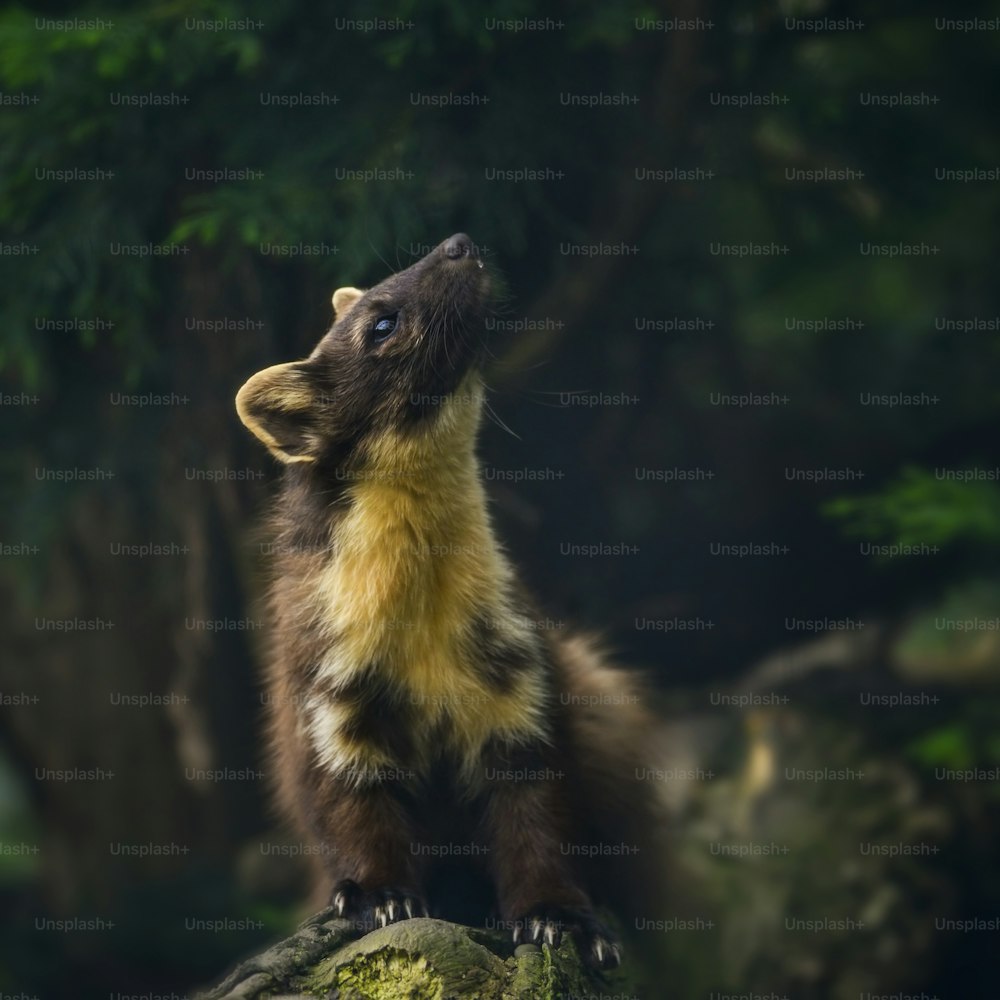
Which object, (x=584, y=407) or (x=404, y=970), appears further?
(x=584, y=407)

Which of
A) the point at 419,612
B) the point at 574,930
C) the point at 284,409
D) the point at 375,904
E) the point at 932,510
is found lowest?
the point at 574,930

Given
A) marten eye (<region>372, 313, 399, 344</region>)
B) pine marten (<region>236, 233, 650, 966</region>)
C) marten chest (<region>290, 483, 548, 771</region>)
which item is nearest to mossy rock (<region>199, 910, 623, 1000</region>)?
pine marten (<region>236, 233, 650, 966</region>)

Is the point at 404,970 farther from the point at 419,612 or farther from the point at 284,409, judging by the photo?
the point at 284,409

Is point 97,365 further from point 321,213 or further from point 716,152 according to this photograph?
point 716,152

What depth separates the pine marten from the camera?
5.07m

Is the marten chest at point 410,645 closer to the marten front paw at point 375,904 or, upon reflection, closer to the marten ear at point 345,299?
the marten front paw at point 375,904

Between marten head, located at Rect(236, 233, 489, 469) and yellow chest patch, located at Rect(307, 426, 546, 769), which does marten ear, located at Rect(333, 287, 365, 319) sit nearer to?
marten head, located at Rect(236, 233, 489, 469)

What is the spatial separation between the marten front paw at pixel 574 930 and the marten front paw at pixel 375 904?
15.6 inches

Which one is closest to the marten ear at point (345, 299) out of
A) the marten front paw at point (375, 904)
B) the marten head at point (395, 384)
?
the marten head at point (395, 384)

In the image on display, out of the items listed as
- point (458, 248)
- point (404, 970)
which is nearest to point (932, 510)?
point (458, 248)

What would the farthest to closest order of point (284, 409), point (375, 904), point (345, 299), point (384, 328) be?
point (345, 299)
point (384, 328)
point (284, 409)
point (375, 904)

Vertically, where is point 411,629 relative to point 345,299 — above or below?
below

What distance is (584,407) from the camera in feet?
30.0

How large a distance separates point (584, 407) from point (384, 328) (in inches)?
154
